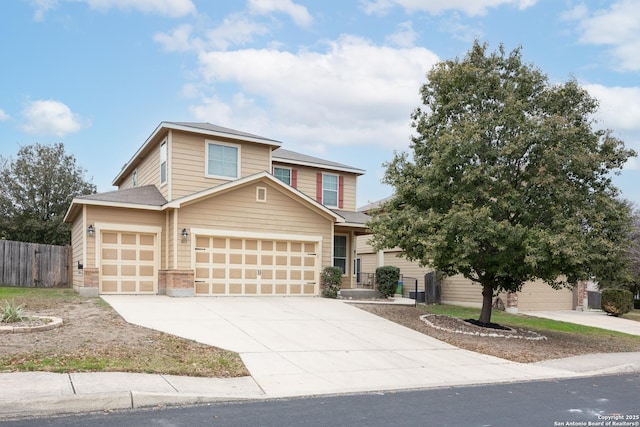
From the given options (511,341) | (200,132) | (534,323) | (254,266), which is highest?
(200,132)

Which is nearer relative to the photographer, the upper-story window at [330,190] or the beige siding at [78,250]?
the beige siding at [78,250]

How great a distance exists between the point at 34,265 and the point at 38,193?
15155 millimetres

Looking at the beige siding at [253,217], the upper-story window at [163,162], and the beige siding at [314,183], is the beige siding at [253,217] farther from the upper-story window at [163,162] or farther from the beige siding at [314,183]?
the beige siding at [314,183]

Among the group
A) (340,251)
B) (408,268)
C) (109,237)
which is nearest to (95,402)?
(109,237)

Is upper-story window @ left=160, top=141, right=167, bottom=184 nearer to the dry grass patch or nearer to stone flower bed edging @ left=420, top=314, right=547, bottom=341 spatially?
the dry grass patch

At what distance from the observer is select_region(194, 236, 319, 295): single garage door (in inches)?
731

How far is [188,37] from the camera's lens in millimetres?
16672

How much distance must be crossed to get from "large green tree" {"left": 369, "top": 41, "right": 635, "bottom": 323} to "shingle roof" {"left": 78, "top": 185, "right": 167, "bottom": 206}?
7.96 metres

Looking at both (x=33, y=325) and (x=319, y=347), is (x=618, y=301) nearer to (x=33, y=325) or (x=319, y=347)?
(x=319, y=347)

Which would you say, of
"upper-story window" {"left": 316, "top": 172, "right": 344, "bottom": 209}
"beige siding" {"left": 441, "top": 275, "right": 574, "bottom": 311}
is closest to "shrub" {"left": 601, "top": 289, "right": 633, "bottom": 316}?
"beige siding" {"left": 441, "top": 275, "right": 574, "bottom": 311}

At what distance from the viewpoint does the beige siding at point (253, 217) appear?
60.2 ft

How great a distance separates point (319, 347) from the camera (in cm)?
1145

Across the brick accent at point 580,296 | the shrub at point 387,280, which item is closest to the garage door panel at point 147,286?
the shrub at point 387,280

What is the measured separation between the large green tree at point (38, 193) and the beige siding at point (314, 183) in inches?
703
